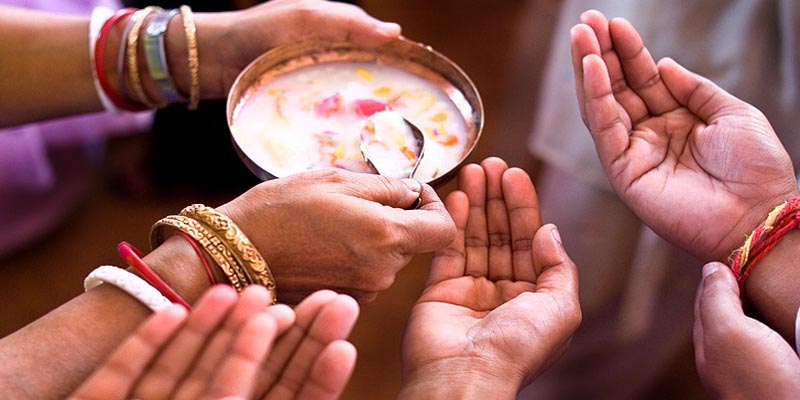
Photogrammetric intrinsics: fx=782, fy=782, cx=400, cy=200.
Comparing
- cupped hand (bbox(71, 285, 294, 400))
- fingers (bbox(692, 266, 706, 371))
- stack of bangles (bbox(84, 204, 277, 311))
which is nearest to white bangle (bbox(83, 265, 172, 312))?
stack of bangles (bbox(84, 204, 277, 311))

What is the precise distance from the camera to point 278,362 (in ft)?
2.31

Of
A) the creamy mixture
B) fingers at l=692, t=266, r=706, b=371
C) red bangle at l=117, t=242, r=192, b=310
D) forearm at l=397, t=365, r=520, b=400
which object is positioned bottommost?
forearm at l=397, t=365, r=520, b=400

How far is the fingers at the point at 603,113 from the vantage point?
3.01 feet

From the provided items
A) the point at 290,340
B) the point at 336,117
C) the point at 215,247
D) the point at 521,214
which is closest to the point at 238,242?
the point at 215,247

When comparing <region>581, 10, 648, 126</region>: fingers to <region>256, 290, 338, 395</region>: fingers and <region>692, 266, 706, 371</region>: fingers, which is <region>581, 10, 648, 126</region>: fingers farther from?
<region>256, 290, 338, 395</region>: fingers

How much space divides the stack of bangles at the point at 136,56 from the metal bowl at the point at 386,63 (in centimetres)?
12

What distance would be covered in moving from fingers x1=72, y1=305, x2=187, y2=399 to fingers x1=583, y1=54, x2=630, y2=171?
54cm

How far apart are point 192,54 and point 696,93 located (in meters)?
0.64

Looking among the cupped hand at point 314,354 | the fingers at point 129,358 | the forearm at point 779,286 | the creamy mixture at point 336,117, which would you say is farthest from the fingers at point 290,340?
the forearm at point 779,286

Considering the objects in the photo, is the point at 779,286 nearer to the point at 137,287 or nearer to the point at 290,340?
the point at 290,340

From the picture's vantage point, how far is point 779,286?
0.83m

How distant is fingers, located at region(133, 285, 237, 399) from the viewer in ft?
2.06

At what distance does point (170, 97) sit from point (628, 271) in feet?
2.52

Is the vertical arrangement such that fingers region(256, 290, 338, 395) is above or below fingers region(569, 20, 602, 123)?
below
